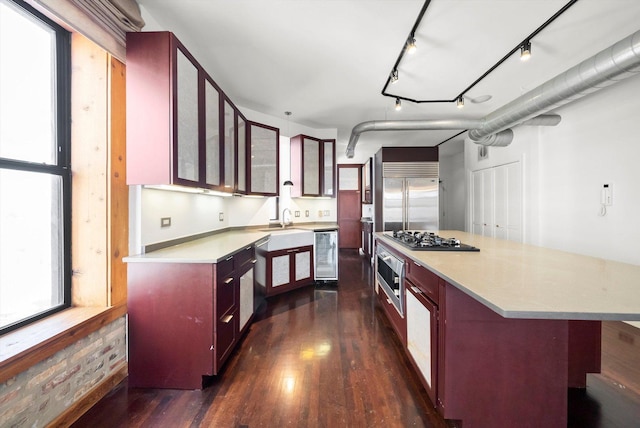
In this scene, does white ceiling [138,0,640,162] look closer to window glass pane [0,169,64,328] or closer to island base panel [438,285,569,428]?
window glass pane [0,169,64,328]

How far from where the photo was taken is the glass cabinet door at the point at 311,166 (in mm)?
3869

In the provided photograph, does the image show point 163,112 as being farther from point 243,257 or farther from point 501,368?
point 501,368

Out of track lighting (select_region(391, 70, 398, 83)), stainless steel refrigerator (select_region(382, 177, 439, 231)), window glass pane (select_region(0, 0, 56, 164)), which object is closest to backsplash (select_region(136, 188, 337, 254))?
window glass pane (select_region(0, 0, 56, 164))

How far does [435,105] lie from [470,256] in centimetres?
281

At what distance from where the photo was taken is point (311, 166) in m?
3.97

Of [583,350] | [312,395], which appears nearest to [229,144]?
[312,395]

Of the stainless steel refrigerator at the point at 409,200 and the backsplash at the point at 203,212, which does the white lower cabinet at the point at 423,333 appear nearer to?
the backsplash at the point at 203,212

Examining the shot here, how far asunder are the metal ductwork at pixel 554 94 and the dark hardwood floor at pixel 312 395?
8.06 ft

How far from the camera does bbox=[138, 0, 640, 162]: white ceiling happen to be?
1814 millimetres

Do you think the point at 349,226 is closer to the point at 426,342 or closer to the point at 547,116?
the point at 547,116

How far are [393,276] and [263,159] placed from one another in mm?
2348

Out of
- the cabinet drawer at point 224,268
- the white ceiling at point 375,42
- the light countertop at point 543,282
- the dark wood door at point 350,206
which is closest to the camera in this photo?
the light countertop at point 543,282

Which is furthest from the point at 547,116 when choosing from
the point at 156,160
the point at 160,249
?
the point at 160,249

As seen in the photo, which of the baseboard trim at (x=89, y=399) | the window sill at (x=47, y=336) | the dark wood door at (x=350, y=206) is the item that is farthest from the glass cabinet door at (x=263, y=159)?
the dark wood door at (x=350, y=206)
